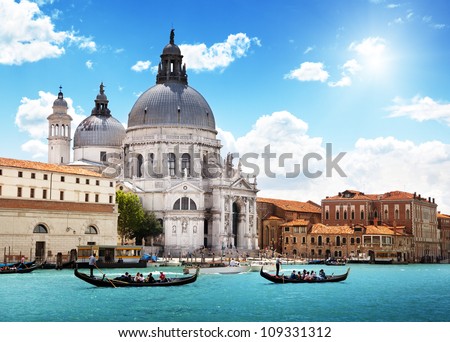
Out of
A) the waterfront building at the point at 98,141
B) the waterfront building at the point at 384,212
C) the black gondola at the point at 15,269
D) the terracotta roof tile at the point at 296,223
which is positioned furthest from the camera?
the waterfront building at the point at 384,212

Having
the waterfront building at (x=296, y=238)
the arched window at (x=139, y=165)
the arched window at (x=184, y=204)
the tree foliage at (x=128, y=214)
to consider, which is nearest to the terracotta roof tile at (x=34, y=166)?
the tree foliage at (x=128, y=214)

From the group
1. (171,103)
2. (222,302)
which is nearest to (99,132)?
(171,103)

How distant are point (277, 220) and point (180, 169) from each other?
16.6m

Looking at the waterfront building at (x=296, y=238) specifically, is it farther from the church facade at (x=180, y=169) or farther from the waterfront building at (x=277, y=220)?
the church facade at (x=180, y=169)

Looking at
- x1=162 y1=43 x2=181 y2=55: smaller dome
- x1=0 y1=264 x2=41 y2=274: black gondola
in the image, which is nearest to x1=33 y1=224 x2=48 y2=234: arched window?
x1=0 y1=264 x2=41 y2=274: black gondola

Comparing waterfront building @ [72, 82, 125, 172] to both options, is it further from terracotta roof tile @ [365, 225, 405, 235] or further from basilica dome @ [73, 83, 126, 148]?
terracotta roof tile @ [365, 225, 405, 235]

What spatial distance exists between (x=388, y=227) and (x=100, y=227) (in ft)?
123

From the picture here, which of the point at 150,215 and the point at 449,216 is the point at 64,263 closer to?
the point at 150,215

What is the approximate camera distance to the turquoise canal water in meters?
26.5

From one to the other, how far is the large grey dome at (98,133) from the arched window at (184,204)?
541 inches

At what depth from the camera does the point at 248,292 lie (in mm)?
35781

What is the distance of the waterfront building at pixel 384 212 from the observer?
86.1 m

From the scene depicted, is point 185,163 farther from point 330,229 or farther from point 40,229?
point 40,229
